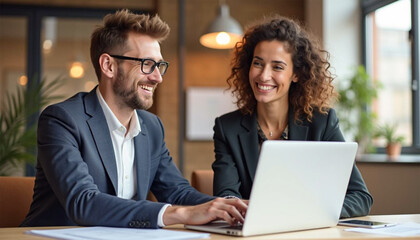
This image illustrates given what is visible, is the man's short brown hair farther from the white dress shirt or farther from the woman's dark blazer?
the woman's dark blazer

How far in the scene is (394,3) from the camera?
209 inches

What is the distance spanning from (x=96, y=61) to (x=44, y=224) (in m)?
0.72

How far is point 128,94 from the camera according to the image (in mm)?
2219

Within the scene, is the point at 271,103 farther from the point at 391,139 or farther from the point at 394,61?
the point at 394,61

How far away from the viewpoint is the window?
195 inches

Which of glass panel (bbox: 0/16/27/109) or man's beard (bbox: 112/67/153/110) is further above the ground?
glass panel (bbox: 0/16/27/109)

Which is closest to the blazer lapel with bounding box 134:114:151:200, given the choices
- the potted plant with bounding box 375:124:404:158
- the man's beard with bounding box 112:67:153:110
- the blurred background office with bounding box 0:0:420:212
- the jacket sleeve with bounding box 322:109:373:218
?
the man's beard with bounding box 112:67:153:110

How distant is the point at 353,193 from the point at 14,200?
1.34 meters

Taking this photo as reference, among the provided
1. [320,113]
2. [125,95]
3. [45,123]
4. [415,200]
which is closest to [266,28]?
[320,113]

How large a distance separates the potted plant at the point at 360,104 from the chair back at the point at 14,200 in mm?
3361

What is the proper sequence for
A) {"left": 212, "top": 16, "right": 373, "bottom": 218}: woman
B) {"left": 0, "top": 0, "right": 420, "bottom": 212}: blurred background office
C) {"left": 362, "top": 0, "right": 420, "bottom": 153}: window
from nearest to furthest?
{"left": 212, "top": 16, "right": 373, "bottom": 218}: woman
{"left": 362, "top": 0, "right": 420, "bottom": 153}: window
{"left": 0, "top": 0, "right": 420, "bottom": 212}: blurred background office

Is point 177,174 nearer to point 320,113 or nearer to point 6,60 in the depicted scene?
point 320,113

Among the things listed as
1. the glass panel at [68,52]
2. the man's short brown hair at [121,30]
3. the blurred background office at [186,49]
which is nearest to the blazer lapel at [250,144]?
the man's short brown hair at [121,30]

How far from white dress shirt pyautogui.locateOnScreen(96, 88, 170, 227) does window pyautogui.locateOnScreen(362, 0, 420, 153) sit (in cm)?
344
